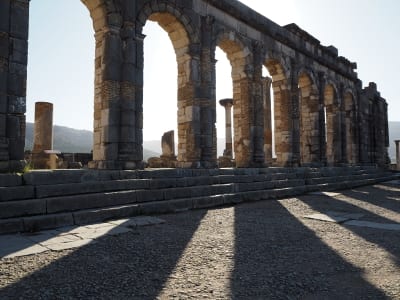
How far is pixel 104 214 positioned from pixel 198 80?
18.9 ft

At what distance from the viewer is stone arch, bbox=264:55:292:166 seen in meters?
14.0

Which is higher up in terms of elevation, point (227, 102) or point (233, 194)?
point (227, 102)

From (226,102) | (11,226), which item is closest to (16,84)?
(11,226)

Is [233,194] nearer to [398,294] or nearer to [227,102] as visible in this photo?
[398,294]

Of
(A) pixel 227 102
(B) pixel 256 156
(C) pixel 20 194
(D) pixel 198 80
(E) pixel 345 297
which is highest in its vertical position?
(A) pixel 227 102

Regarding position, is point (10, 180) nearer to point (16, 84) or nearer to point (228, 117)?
point (16, 84)

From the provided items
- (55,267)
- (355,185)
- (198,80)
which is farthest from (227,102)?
(55,267)

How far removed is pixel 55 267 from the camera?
329 centimetres

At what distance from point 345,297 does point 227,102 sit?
22.8 m

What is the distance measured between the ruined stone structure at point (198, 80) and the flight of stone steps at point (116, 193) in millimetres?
765

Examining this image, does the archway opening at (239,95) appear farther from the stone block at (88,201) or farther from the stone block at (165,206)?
the stone block at (88,201)

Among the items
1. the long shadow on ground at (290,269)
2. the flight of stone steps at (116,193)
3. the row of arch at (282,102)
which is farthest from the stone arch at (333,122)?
the long shadow on ground at (290,269)

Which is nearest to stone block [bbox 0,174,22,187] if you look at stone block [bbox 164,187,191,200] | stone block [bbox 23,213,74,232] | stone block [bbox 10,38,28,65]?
stone block [bbox 23,213,74,232]

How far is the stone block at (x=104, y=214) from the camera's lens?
548 cm
